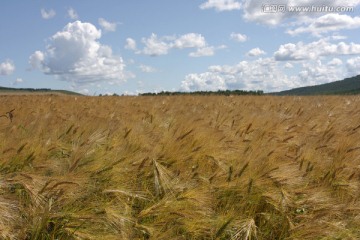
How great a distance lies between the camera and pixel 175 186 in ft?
8.50

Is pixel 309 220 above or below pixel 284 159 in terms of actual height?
below

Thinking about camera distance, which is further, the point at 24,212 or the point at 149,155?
the point at 149,155

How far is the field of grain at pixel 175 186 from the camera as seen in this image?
2191 millimetres

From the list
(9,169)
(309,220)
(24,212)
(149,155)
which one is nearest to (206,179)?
(149,155)

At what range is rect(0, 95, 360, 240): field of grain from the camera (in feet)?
7.19

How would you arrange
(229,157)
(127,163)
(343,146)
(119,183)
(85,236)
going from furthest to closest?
(343,146) → (229,157) → (127,163) → (119,183) → (85,236)

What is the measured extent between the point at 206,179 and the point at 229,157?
1.69ft

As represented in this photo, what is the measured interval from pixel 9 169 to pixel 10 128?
3.28 ft

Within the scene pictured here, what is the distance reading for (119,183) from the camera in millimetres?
2645

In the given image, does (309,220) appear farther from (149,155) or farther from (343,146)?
(343,146)

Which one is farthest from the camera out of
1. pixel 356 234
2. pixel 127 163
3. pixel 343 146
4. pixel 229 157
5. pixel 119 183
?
pixel 343 146

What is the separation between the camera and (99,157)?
290cm

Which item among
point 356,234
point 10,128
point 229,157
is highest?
point 10,128

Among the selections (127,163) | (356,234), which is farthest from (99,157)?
(356,234)
